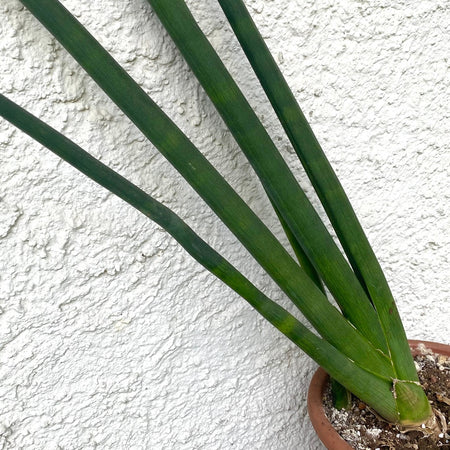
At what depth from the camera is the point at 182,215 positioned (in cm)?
61

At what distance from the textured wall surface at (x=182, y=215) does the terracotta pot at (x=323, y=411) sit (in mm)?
93

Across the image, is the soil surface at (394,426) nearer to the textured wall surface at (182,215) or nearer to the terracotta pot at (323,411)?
the terracotta pot at (323,411)

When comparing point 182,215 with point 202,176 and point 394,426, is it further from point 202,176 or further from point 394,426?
point 394,426

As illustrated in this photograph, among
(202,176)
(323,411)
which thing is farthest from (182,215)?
(323,411)

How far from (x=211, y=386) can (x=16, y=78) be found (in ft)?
1.40

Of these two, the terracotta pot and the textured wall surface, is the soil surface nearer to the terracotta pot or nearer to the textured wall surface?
the terracotta pot

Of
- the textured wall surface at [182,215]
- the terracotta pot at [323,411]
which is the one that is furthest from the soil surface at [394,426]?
the textured wall surface at [182,215]

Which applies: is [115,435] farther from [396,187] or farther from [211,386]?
[396,187]

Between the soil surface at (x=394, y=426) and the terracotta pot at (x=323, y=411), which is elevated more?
the terracotta pot at (x=323, y=411)

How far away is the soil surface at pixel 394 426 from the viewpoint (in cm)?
54

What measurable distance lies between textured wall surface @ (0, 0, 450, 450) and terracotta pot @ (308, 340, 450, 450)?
9 cm

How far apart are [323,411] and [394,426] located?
0.08 meters

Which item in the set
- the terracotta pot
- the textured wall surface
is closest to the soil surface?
the terracotta pot

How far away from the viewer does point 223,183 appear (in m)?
0.48
